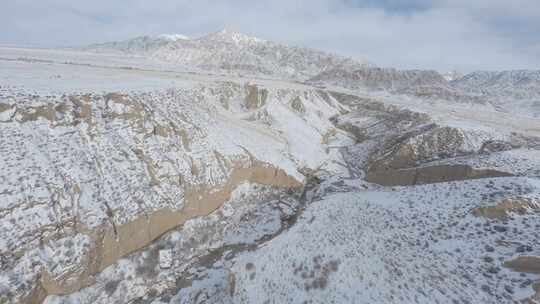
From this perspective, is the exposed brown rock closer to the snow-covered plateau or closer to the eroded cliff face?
the snow-covered plateau

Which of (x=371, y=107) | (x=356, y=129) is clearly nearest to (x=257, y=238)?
(x=356, y=129)

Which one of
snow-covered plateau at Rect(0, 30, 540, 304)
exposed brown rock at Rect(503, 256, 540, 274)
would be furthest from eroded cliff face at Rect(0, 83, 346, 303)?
exposed brown rock at Rect(503, 256, 540, 274)

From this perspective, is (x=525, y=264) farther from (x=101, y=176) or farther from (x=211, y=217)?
(x=101, y=176)

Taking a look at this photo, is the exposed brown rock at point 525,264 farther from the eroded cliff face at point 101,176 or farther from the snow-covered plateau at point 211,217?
the eroded cliff face at point 101,176

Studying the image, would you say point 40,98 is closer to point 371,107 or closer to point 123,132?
point 123,132

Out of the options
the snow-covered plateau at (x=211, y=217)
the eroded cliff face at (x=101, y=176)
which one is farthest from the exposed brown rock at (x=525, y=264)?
the eroded cliff face at (x=101, y=176)

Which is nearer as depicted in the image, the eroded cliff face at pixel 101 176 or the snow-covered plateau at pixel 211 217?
the snow-covered plateau at pixel 211 217

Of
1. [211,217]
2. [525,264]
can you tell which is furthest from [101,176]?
[525,264]

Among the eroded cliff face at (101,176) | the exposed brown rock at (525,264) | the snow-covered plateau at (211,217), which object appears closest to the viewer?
the exposed brown rock at (525,264)

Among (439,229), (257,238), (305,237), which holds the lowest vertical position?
(257,238)
